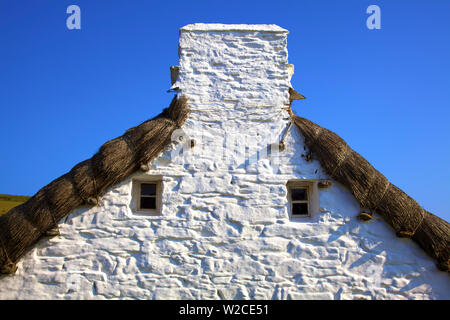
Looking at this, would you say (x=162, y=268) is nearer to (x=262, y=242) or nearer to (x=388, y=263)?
(x=262, y=242)

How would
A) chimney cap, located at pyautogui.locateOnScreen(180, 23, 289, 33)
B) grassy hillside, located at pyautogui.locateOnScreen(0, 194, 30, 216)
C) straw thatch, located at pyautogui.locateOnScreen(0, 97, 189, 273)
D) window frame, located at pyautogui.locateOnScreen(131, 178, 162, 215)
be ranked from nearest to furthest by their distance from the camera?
straw thatch, located at pyautogui.locateOnScreen(0, 97, 189, 273) < window frame, located at pyautogui.locateOnScreen(131, 178, 162, 215) < chimney cap, located at pyautogui.locateOnScreen(180, 23, 289, 33) < grassy hillside, located at pyautogui.locateOnScreen(0, 194, 30, 216)

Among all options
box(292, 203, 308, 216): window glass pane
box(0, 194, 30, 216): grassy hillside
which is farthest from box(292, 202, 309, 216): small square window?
box(0, 194, 30, 216): grassy hillside

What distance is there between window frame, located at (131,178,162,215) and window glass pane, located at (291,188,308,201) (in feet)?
5.16

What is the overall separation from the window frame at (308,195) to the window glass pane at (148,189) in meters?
A: 1.59

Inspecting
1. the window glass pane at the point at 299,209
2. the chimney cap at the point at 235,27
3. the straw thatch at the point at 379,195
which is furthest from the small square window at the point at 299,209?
the chimney cap at the point at 235,27

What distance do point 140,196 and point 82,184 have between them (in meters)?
0.66

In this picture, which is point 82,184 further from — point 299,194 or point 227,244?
point 299,194

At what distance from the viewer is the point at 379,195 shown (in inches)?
165

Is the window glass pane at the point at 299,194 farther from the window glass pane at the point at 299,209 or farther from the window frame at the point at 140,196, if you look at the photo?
the window frame at the point at 140,196

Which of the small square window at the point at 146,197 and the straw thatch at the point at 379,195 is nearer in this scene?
the straw thatch at the point at 379,195

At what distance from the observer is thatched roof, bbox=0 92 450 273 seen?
3973 mm

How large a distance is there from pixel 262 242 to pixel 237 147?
1150mm

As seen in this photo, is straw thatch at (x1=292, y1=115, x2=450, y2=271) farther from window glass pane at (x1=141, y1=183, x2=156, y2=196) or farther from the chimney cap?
window glass pane at (x1=141, y1=183, x2=156, y2=196)

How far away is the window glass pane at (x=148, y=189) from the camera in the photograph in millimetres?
4434
